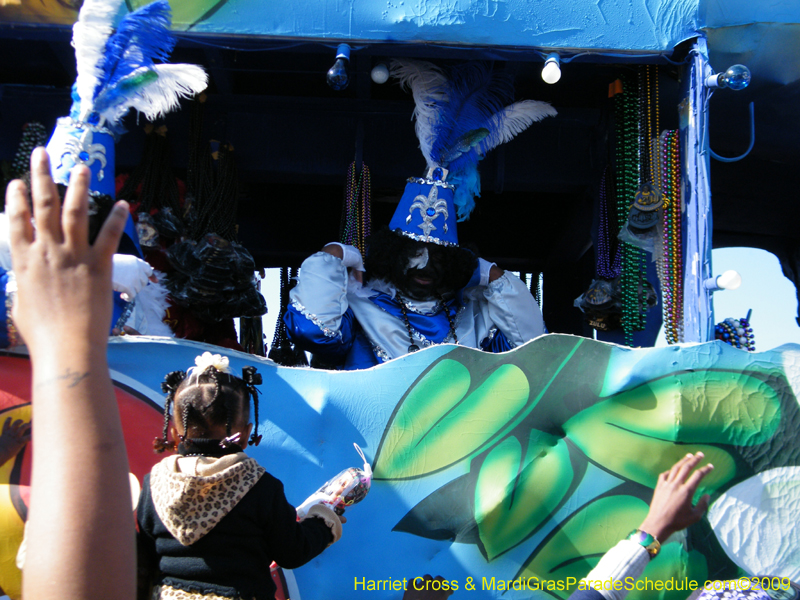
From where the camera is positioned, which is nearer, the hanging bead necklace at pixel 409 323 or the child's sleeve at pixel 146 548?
the child's sleeve at pixel 146 548

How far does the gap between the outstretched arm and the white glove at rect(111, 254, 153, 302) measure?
5.39 feet

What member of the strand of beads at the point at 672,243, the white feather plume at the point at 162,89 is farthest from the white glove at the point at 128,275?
the strand of beads at the point at 672,243

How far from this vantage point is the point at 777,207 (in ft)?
14.7

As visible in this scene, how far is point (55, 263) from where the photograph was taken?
92 centimetres

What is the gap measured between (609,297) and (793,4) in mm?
1542

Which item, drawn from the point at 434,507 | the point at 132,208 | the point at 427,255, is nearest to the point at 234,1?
the point at 132,208

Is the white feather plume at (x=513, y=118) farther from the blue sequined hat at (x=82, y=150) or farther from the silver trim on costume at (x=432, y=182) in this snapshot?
the blue sequined hat at (x=82, y=150)

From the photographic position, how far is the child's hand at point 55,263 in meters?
0.92

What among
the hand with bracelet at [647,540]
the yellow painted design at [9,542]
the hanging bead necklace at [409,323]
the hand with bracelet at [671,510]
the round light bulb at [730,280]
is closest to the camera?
the hand with bracelet at [647,540]

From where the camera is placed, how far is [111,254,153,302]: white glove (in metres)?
2.53

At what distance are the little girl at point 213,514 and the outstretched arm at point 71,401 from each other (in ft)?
2.18

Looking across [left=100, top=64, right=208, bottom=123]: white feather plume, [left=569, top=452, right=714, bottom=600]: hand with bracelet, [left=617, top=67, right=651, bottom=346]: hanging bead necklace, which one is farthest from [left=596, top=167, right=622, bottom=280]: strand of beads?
[left=100, top=64, right=208, bottom=123]: white feather plume

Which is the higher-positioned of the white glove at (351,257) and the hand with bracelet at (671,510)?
the white glove at (351,257)

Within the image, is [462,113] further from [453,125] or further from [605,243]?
[605,243]
